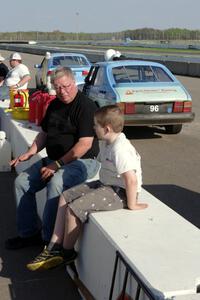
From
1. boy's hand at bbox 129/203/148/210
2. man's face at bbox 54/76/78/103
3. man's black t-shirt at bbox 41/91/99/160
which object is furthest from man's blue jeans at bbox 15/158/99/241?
boy's hand at bbox 129/203/148/210

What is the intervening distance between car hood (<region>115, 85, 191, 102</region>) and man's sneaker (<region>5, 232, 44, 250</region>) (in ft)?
16.5

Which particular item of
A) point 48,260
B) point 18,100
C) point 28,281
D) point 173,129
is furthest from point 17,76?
point 48,260

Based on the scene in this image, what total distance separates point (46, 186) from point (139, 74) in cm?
613

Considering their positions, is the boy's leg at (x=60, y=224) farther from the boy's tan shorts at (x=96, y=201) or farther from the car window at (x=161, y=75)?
the car window at (x=161, y=75)

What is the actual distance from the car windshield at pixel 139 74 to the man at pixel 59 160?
5.54m

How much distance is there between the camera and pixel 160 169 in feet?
26.8

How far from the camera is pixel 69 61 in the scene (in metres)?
18.4

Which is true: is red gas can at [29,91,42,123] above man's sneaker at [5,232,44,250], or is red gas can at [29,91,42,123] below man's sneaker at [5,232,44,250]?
above

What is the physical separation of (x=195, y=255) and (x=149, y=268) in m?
0.37

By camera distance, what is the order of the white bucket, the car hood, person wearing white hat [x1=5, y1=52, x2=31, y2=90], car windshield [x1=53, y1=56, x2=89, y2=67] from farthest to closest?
car windshield [x1=53, y1=56, x2=89, y2=67] → person wearing white hat [x1=5, y1=52, x2=31, y2=90] → the car hood → the white bucket

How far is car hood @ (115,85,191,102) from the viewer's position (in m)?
9.63

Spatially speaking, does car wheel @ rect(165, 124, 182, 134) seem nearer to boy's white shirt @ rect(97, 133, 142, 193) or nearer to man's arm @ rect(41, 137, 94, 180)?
man's arm @ rect(41, 137, 94, 180)

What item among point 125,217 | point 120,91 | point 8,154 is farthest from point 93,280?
point 120,91

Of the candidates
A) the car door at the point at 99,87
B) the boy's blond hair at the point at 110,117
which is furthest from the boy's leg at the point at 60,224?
the car door at the point at 99,87
